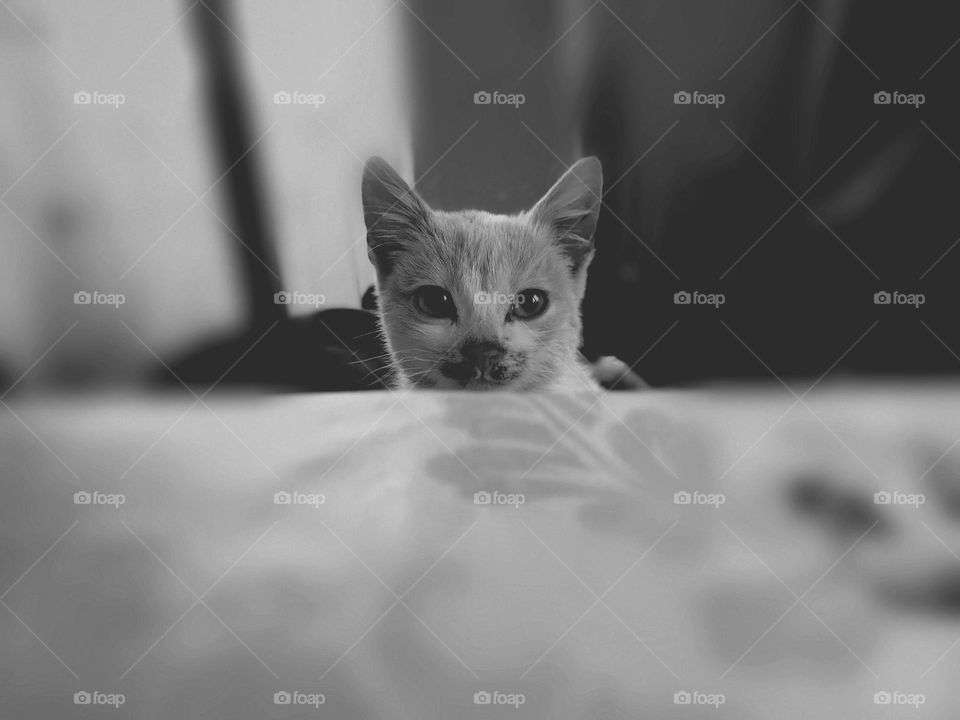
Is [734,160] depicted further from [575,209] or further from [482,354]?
[482,354]

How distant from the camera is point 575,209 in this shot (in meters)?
0.92

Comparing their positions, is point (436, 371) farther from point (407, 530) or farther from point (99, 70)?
point (99, 70)

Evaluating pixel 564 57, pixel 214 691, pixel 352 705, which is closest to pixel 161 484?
pixel 214 691

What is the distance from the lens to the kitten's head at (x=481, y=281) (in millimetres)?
903

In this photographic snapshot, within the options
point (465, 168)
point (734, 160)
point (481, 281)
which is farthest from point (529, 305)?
point (734, 160)

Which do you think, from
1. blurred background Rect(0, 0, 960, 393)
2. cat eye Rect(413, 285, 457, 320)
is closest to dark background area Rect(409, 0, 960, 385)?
blurred background Rect(0, 0, 960, 393)

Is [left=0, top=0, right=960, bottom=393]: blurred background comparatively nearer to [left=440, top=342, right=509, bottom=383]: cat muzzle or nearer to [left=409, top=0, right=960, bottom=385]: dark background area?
[left=409, top=0, right=960, bottom=385]: dark background area

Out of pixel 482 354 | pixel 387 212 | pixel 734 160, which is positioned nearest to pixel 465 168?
pixel 387 212

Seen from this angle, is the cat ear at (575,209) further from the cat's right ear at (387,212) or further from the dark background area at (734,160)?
the cat's right ear at (387,212)

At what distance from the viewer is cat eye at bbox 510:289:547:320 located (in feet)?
2.98

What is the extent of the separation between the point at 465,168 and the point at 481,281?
0.58ft

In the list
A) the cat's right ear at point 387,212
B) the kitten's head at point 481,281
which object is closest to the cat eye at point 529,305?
the kitten's head at point 481,281

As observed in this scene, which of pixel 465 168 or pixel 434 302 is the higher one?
pixel 465 168

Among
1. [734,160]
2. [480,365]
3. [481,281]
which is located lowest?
[480,365]
